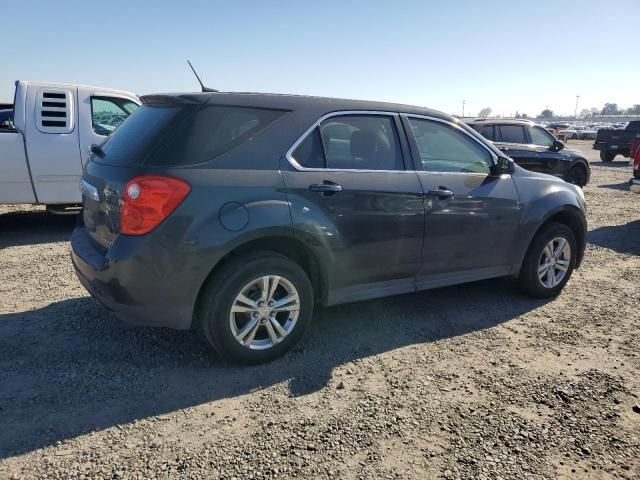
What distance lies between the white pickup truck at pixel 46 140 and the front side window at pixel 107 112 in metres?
0.02

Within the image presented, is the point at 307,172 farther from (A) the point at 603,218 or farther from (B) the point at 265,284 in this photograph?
(A) the point at 603,218

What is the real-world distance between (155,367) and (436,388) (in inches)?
75.8

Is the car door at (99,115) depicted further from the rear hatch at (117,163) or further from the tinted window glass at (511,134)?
the tinted window glass at (511,134)

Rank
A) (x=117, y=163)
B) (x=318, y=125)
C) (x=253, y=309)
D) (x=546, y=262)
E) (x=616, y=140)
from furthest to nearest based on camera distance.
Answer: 1. (x=616, y=140)
2. (x=546, y=262)
3. (x=318, y=125)
4. (x=253, y=309)
5. (x=117, y=163)

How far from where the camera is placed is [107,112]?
23.8 ft

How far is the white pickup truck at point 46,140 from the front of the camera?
21.4 ft

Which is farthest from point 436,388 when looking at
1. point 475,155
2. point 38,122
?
point 38,122

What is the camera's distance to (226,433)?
276cm

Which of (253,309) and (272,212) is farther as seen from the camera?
(253,309)

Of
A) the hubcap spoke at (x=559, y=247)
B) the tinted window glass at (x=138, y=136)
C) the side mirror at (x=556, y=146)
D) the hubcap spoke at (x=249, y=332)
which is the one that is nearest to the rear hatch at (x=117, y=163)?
the tinted window glass at (x=138, y=136)

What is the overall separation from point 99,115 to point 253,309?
518cm

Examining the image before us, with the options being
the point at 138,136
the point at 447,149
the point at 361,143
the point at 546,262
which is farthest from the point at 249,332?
the point at 546,262

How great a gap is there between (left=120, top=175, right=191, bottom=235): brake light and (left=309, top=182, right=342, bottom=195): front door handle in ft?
2.99

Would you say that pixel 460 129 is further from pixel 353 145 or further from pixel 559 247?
pixel 559 247
